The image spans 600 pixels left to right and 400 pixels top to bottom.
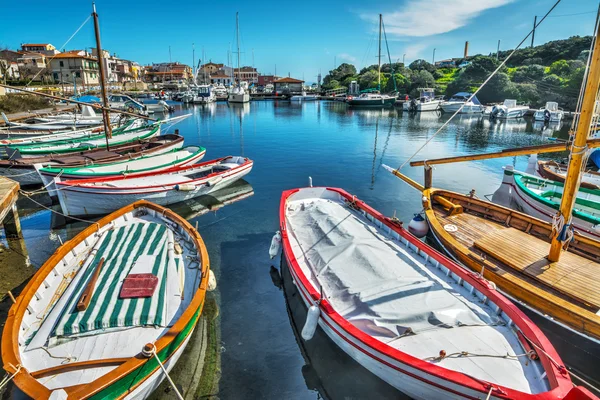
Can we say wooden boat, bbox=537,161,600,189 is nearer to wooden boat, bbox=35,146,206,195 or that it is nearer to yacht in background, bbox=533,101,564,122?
wooden boat, bbox=35,146,206,195

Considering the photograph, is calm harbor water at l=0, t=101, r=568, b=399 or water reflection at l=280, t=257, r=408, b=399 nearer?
water reflection at l=280, t=257, r=408, b=399

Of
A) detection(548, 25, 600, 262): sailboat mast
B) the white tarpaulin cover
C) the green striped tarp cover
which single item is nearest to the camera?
the white tarpaulin cover

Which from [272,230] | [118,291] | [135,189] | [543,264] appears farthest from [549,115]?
[118,291]

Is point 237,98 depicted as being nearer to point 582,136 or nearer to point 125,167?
point 125,167

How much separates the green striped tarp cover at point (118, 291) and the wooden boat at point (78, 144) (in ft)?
60.7

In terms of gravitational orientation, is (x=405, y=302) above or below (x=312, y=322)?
above

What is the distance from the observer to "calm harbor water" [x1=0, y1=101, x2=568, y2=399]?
8289 mm

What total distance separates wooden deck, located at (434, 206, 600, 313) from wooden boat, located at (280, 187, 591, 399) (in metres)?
2.13

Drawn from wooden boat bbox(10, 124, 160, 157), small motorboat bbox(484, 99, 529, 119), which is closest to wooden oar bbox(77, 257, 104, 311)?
wooden boat bbox(10, 124, 160, 157)

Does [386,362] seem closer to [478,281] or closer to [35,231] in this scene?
[478,281]

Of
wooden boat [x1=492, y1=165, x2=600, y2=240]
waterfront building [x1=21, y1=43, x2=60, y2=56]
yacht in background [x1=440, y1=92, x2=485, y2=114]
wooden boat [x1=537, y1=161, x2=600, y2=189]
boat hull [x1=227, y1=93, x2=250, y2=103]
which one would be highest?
waterfront building [x1=21, y1=43, x2=60, y2=56]

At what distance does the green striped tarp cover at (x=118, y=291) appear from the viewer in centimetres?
714

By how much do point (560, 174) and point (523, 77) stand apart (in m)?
76.4

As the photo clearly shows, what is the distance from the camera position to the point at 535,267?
30.9 feet
